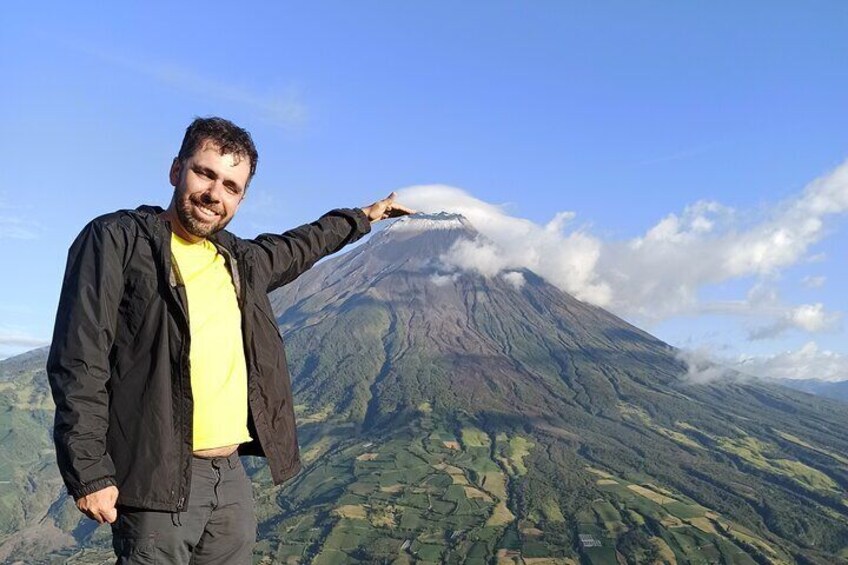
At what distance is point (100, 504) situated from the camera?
286 cm

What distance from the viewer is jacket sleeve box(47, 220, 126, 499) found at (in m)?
2.80

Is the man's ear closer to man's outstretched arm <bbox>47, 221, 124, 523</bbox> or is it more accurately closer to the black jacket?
the black jacket

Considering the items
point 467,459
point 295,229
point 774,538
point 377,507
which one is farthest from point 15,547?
point 295,229

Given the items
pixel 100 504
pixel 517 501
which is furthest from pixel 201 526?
pixel 517 501

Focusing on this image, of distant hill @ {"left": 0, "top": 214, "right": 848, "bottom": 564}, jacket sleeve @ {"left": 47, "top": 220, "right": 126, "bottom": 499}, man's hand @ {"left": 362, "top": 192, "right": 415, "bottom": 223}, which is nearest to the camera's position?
jacket sleeve @ {"left": 47, "top": 220, "right": 126, "bottom": 499}

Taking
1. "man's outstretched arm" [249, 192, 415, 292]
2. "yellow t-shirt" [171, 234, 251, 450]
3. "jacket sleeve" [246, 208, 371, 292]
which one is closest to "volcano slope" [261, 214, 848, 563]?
"man's outstretched arm" [249, 192, 415, 292]

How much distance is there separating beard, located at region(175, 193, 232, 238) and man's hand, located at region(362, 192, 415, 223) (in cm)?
210

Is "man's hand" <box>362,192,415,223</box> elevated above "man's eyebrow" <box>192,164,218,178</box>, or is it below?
above

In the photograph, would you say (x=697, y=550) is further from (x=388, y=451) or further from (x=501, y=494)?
(x=388, y=451)

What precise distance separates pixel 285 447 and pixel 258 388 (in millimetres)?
436

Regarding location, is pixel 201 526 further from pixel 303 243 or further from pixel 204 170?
pixel 303 243

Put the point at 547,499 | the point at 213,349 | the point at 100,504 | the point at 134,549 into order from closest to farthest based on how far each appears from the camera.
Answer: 1. the point at 100,504
2. the point at 134,549
3. the point at 213,349
4. the point at 547,499

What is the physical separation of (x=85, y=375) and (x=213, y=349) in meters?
0.73

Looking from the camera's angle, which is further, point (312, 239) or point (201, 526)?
point (312, 239)
